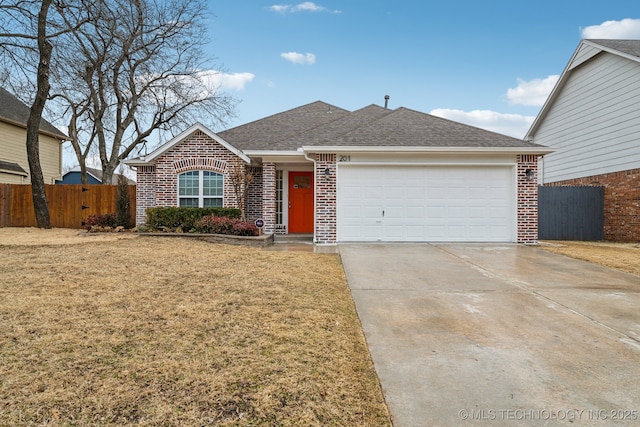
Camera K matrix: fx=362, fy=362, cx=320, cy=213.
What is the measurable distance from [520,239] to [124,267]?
10361mm

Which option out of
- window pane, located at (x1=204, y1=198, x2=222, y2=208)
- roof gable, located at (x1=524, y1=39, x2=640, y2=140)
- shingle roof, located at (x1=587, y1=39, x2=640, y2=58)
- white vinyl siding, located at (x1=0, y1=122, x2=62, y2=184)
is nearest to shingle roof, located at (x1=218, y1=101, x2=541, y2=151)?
window pane, located at (x1=204, y1=198, x2=222, y2=208)

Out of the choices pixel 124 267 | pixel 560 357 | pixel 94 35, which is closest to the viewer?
pixel 560 357

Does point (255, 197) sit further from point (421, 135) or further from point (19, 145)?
point (19, 145)

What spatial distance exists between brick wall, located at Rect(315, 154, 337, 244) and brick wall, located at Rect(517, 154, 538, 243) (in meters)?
5.47

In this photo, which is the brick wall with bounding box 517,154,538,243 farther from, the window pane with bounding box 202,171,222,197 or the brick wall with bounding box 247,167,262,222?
the window pane with bounding box 202,171,222,197

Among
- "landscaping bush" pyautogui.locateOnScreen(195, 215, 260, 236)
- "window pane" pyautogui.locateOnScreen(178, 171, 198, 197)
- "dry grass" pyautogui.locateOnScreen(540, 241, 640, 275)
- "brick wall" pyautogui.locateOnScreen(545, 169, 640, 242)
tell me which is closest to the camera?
"dry grass" pyautogui.locateOnScreen(540, 241, 640, 275)

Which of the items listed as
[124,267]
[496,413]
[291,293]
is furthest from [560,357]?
[124,267]

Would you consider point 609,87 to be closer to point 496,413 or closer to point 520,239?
point 520,239

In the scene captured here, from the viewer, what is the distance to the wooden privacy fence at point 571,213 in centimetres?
1323

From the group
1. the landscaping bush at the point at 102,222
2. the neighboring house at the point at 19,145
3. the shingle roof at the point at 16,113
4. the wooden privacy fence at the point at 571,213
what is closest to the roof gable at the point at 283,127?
the landscaping bush at the point at 102,222

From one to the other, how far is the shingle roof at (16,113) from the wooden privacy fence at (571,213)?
80.9 feet

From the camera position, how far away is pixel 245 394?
257 centimetres

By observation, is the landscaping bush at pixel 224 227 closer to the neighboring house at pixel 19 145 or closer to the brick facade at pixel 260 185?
the brick facade at pixel 260 185

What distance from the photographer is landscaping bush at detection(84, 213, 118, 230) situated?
12.3 m
